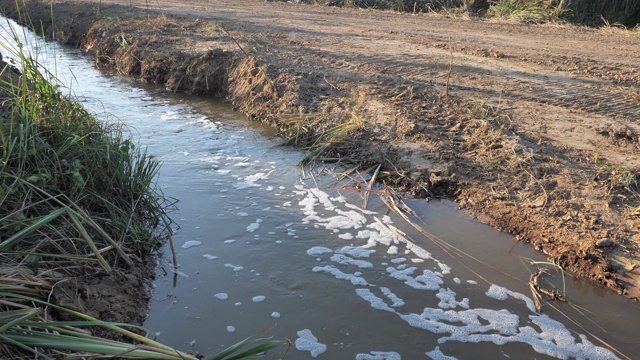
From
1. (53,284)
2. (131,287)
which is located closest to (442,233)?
(131,287)

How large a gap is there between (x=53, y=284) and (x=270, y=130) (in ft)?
13.3

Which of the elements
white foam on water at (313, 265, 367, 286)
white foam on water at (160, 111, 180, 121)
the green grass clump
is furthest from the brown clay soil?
white foam on water at (313, 265, 367, 286)

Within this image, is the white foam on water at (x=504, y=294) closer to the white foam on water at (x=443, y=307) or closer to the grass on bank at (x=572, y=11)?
the white foam on water at (x=443, y=307)

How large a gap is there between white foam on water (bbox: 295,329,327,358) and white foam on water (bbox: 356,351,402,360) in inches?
8.7

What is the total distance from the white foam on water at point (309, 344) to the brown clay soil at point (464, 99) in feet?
6.27

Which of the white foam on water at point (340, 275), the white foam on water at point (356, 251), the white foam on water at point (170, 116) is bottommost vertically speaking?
the white foam on water at point (340, 275)

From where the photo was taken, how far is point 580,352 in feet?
10.8

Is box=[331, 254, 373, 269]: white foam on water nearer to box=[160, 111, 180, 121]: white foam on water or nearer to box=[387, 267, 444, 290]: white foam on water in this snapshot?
box=[387, 267, 444, 290]: white foam on water

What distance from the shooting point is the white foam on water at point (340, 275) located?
396 centimetres

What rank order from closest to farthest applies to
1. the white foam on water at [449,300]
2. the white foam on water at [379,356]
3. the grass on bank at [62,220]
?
the grass on bank at [62,220] < the white foam on water at [379,356] < the white foam on water at [449,300]

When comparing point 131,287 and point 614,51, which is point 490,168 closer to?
point 131,287

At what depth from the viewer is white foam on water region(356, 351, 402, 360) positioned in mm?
3236

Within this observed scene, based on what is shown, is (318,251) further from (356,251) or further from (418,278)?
(418,278)

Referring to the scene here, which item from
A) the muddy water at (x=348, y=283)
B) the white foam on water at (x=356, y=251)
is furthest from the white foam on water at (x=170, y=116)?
the white foam on water at (x=356, y=251)
